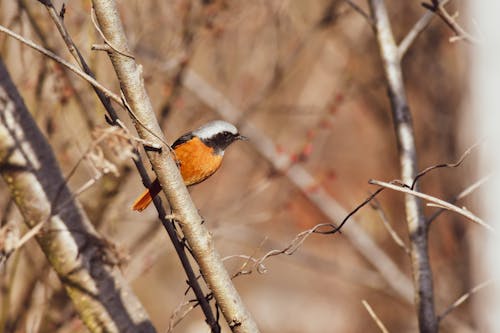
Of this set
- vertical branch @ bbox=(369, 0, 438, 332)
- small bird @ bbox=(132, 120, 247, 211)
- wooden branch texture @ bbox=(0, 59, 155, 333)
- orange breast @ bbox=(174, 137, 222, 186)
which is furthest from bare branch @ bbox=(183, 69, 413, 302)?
wooden branch texture @ bbox=(0, 59, 155, 333)

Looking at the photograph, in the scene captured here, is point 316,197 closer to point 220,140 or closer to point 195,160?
point 220,140

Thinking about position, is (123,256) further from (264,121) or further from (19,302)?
(264,121)

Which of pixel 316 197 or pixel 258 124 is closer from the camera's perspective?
pixel 316 197

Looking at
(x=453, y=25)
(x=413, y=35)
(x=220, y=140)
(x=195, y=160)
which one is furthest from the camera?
(x=220, y=140)

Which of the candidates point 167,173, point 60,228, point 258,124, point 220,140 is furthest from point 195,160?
point 258,124

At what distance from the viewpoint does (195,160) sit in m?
3.51

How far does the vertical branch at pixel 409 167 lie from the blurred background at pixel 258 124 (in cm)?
80

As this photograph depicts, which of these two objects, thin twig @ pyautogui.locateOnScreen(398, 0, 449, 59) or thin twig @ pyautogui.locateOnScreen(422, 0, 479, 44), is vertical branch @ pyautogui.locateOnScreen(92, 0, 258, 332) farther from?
thin twig @ pyautogui.locateOnScreen(398, 0, 449, 59)

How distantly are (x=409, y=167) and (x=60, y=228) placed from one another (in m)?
1.47

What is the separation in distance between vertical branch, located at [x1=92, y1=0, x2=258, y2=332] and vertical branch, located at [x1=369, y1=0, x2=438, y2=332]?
864 mm

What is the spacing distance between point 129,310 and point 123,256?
23cm

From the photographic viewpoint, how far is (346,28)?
6.43m

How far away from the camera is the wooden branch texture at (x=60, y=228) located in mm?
2500

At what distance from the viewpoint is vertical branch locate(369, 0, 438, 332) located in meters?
2.51
